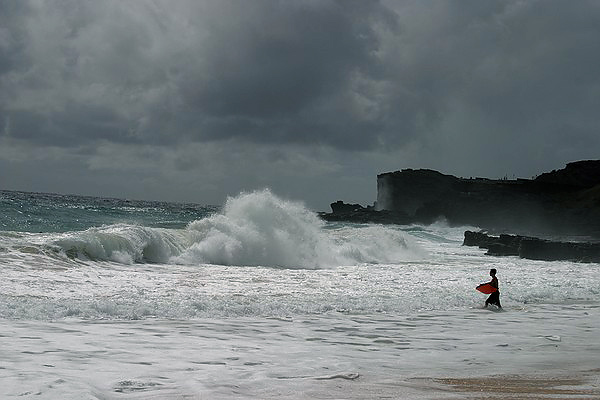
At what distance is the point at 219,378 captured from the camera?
232 inches

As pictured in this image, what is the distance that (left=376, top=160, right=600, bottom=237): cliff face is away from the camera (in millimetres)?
65312

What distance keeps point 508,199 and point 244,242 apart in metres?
64.0

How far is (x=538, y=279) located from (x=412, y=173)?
78589mm

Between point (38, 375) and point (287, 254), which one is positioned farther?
point (287, 254)

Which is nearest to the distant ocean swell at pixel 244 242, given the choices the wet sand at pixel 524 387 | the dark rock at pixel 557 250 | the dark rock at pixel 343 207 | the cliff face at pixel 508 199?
the dark rock at pixel 557 250

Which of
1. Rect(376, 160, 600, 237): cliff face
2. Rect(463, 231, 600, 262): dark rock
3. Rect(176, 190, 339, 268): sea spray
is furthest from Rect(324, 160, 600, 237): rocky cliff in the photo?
Rect(176, 190, 339, 268): sea spray

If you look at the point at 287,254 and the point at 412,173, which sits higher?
the point at 412,173

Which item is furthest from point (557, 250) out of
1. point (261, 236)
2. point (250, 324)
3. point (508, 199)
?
point (508, 199)

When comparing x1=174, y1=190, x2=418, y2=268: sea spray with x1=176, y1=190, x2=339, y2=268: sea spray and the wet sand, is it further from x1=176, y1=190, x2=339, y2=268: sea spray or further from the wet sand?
the wet sand

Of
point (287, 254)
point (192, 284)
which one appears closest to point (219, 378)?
point (192, 284)

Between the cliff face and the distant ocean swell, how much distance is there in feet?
124

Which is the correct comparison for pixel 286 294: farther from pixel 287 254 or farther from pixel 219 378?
pixel 287 254

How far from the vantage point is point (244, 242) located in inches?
862

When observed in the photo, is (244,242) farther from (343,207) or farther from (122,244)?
(343,207)
